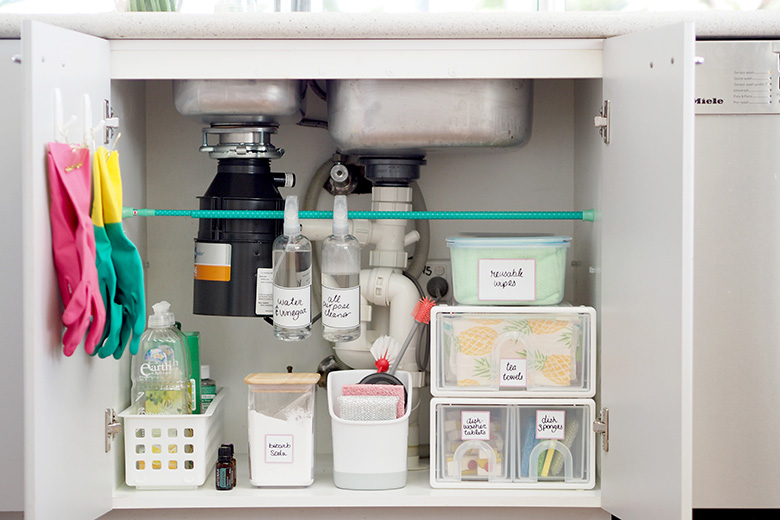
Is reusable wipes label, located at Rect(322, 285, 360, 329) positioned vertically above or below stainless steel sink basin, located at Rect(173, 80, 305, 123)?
below

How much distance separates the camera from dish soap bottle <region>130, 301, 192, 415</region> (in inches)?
59.0

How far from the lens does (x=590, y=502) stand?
1.43m

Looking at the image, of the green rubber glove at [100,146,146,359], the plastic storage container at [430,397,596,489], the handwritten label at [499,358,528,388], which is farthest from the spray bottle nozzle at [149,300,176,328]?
the handwritten label at [499,358,528,388]

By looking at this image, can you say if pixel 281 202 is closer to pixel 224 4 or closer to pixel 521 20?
pixel 224 4

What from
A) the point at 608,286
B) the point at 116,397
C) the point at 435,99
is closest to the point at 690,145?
the point at 608,286

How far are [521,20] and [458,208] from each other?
1.85ft

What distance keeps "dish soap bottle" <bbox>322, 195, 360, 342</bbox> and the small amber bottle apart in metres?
0.29

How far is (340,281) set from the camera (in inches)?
62.1

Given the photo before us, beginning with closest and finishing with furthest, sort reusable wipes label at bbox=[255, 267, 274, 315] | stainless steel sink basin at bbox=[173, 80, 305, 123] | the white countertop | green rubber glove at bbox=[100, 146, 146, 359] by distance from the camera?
1. green rubber glove at bbox=[100, 146, 146, 359]
2. the white countertop
3. stainless steel sink basin at bbox=[173, 80, 305, 123]
4. reusable wipes label at bbox=[255, 267, 274, 315]

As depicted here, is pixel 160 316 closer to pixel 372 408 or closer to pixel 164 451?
pixel 164 451

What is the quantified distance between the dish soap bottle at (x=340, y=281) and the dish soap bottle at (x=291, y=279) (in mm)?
39

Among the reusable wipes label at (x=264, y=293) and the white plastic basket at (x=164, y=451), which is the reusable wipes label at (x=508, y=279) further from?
the white plastic basket at (x=164, y=451)

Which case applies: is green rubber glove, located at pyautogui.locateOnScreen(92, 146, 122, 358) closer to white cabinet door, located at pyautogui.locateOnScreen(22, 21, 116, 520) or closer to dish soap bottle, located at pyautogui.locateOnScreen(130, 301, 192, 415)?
white cabinet door, located at pyautogui.locateOnScreen(22, 21, 116, 520)

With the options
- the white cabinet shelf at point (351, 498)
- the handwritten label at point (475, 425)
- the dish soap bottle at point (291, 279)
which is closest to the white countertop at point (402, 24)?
the dish soap bottle at point (291, 279)
